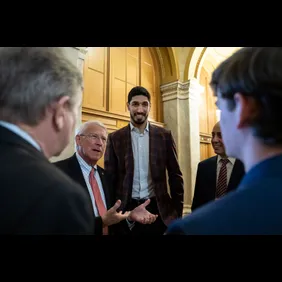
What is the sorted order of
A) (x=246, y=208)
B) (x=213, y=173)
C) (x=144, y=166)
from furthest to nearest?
(x=144, y=166) < (x=213, y=173) < (x=246, y=208)

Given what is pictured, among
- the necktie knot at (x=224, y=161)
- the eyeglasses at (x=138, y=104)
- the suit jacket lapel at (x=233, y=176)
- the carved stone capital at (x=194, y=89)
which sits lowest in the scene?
the suit jacket lapel at (x=233, y=176)

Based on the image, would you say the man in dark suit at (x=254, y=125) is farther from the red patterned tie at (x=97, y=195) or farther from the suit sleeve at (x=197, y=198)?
the red patterned tie at (x=97, y=195)

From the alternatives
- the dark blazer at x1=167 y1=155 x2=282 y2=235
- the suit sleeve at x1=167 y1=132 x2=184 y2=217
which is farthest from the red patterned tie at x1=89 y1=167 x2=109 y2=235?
the dark blazer at x1=167 y1=155 x2=282 y2=235

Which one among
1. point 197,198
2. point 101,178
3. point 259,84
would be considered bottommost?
point 197,198

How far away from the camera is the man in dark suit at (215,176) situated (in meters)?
1.20

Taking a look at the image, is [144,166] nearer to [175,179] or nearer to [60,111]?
[175,179]

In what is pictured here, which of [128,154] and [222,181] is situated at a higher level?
[128,154]

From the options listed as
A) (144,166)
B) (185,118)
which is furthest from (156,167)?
(185,118)

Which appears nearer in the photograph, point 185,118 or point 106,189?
point 106,189

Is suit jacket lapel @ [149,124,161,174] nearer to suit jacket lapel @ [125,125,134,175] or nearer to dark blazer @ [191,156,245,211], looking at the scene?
suit jacket lapel @ [125,125,134,175]

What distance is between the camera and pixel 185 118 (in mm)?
2014

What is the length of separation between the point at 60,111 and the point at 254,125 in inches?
26.1

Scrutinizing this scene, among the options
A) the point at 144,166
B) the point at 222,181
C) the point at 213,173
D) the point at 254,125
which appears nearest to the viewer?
the point at 254,125

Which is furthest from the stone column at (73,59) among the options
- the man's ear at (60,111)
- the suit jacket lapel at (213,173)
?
the suit jacket lapel at (213,173)
